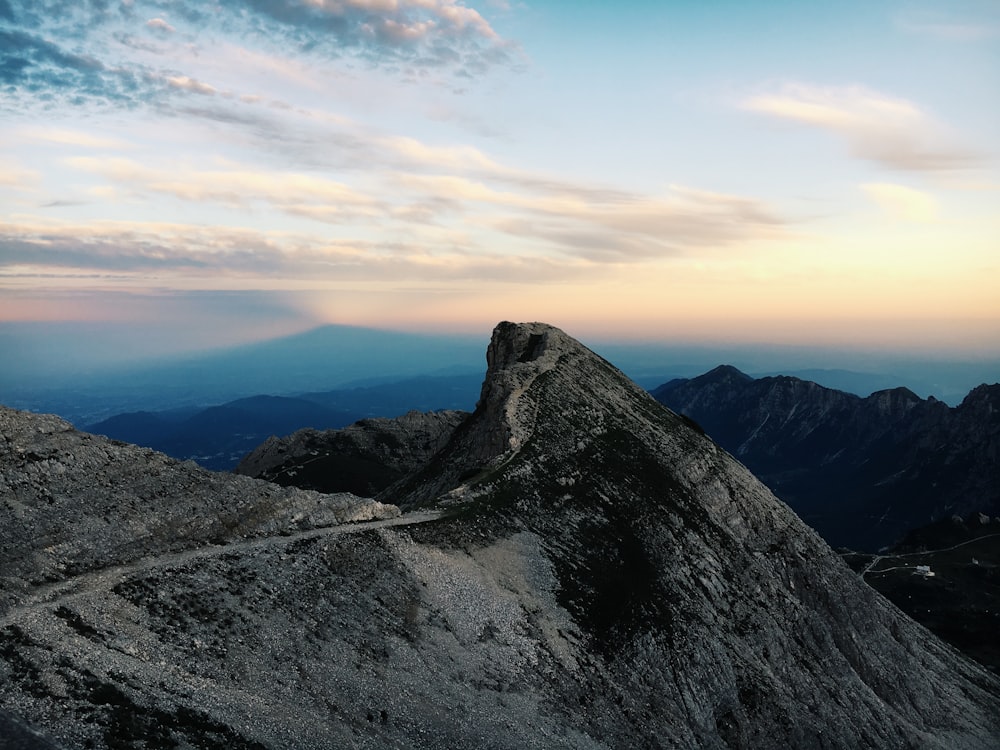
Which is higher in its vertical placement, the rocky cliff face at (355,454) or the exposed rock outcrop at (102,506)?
the exposed rock outcrop at (102,506)

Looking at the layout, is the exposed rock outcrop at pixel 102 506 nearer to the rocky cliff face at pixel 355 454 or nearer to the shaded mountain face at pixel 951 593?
the rocky cliff face at pixel 355 454

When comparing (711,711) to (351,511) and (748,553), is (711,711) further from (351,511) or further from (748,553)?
(351,511)

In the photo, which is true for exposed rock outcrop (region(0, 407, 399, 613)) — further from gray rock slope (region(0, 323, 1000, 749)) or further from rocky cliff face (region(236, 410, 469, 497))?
rocky cliff face (region(236, 410, 469, 497))

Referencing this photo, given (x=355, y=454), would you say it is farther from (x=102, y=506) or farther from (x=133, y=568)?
(x=133, y=568)

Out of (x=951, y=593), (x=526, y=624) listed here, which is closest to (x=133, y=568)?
(x=526, y=624)

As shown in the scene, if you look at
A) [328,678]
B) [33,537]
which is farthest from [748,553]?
[33,537]

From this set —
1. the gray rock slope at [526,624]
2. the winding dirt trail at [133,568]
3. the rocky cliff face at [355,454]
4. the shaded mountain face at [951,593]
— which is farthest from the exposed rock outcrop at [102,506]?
the shaded mountain face at [951,593]

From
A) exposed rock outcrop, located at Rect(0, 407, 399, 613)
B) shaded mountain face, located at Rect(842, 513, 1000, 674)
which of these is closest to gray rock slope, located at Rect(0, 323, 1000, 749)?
exposed rock outcrop, located at Rect(0, 407, 399, 613)
